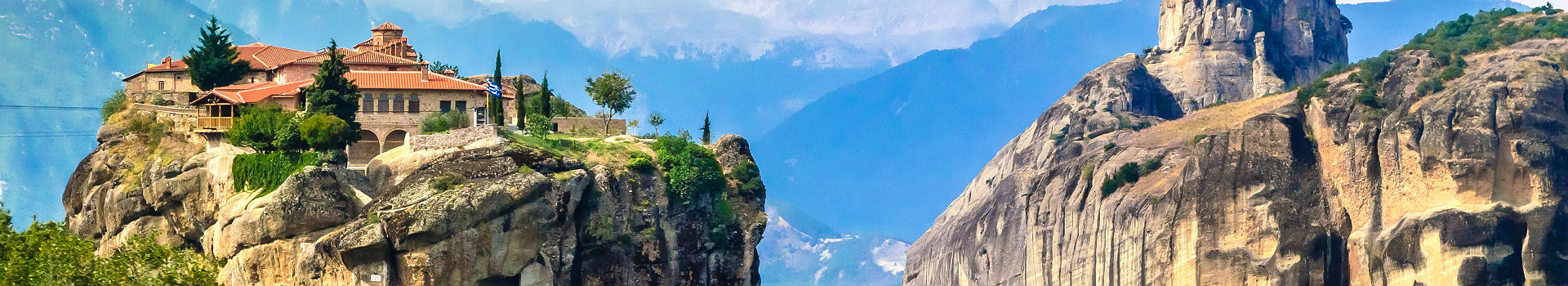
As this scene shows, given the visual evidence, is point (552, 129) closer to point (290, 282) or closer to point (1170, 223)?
point (290, 282)

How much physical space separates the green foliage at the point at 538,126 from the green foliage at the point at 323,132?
26.1ft

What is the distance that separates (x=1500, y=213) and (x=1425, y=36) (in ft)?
144

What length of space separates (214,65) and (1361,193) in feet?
279

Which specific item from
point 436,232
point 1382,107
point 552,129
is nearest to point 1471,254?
point 1382,107

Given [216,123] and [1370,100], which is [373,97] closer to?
[216,123]

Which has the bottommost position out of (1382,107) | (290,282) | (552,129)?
(290,282)

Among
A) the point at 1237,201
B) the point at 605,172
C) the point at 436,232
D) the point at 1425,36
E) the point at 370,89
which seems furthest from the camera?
the point at 1425,36

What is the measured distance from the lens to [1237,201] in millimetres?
154500

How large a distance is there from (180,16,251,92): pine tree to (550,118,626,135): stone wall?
18.2 metres

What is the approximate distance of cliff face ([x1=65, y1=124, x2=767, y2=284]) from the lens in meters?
83.6

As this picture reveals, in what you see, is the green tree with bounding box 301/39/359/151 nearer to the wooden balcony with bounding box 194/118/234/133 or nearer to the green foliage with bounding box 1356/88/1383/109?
the wooden balcony with bounding box 194/118/234/133

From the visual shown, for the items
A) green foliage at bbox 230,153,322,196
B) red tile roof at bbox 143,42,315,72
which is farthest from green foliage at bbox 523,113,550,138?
red tile roof at bbox 143,42,315,72

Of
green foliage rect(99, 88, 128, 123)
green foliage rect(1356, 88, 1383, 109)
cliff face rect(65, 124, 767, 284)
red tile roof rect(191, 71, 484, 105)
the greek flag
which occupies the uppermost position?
green foliage rect(1356, 88, 1383, 109)

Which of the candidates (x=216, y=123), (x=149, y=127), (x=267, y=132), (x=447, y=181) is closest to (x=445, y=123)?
(x=267, y=132)
